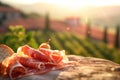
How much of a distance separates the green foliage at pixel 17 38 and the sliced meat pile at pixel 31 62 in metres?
3.83

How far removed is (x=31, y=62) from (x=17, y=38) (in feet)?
15.7

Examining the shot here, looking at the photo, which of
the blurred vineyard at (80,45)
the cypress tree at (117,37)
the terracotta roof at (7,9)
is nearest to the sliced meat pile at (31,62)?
the blurred vineyard at (80,45)

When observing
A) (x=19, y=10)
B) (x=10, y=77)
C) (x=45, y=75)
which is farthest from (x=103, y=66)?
(x=19, y=10)

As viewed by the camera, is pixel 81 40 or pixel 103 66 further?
pixel 81 40

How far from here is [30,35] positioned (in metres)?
9.11

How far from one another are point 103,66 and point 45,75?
922mm

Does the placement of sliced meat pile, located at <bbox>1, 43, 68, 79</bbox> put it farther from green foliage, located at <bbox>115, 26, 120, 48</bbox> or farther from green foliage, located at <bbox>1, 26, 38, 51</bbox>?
green foliage, located at <bbox>115, 26, 120, 48</bbox>

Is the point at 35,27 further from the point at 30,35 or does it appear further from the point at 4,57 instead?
the point at 4,57

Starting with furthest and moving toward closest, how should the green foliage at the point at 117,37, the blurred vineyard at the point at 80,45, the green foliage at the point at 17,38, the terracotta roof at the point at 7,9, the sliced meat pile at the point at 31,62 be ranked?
the terracotta roof at the point at 7,9 < the green foliage at the point at 117,37 < the blurred vineyard at the point at 80,45 < the green foliage at the point at 17,38 < the sliced meat pile at the point at 31,62

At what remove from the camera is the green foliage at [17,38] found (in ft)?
29.2

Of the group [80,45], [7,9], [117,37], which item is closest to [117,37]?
[117,37]

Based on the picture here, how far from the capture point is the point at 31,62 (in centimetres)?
459

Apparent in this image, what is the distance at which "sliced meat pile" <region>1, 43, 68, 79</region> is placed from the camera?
445cm

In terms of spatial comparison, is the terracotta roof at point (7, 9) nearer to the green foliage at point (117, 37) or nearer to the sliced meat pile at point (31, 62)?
the green foliage at point (117, 37)
